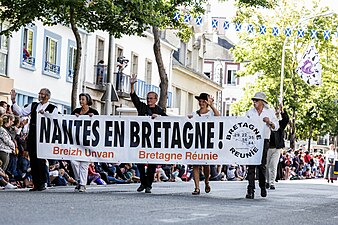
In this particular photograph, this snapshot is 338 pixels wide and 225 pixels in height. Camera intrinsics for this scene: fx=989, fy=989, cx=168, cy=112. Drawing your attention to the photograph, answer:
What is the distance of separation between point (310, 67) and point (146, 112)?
32.4 metres

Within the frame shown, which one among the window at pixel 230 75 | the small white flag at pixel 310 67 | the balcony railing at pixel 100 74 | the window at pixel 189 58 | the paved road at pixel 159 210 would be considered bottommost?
the paved road at pixel 159 210

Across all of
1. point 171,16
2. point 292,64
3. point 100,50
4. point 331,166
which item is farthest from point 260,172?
point 292,64

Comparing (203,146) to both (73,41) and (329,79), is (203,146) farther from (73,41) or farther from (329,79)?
(329,79)

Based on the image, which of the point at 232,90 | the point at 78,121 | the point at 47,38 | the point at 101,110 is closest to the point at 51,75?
the point at 47,38

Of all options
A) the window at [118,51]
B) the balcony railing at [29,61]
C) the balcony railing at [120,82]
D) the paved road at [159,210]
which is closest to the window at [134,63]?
Result: the window at [118,51]

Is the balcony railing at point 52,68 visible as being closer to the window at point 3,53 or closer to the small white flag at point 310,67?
the window at point 3,53

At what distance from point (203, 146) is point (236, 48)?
43.7m

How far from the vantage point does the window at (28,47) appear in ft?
120

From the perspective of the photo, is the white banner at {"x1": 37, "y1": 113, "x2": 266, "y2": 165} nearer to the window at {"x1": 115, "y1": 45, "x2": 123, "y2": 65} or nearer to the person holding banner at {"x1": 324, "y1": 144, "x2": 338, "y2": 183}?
the person holding banner at {"x1": 324, "y1": 144, "x2": 338, "y2": 183}

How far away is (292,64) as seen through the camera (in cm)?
6006

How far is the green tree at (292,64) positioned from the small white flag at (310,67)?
737 centimetres

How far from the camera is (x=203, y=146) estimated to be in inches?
712

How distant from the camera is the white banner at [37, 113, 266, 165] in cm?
1797

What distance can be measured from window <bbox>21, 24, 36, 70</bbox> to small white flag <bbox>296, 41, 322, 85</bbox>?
16.7 meters
